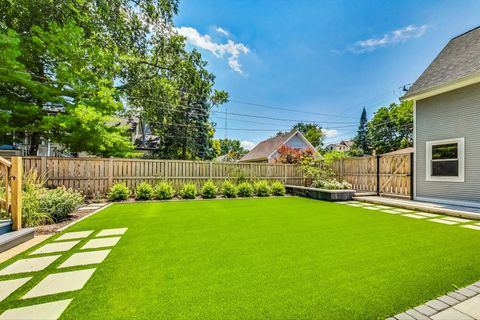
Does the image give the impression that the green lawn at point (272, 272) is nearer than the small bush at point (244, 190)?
Yes

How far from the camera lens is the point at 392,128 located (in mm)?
30953

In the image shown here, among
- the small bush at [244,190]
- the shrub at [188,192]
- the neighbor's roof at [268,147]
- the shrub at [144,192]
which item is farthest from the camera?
the neighbor's roof at [268,147]

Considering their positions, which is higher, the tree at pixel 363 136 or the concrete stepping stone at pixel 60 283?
the tree at pixel 363 136

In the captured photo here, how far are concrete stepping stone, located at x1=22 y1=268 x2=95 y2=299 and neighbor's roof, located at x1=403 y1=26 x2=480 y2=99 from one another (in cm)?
962

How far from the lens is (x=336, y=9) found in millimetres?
9336

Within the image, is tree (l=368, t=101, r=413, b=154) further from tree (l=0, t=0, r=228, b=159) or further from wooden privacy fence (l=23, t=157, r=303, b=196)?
tree (l=0, t=0, r=228, b=159)

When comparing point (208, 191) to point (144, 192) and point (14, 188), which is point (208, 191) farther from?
point (14, 188)

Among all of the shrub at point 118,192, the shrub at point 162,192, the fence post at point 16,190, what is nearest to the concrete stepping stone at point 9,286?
the fence post at point 16,190

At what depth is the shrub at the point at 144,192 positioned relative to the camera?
8.54 m

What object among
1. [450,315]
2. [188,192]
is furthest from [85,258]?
[188,192]

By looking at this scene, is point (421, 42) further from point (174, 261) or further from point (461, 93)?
point (174, 261)

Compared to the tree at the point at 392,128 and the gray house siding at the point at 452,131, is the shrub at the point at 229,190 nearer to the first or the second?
the gray house siding at the point at 452,131

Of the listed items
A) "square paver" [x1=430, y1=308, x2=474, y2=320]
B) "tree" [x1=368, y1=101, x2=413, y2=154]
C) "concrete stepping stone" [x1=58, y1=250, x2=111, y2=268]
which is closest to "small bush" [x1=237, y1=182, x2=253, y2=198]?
"concrete stepping stone" [x1=58, y1=250, x2=111, y2=268]

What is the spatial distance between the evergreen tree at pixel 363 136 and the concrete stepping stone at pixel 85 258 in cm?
3870
